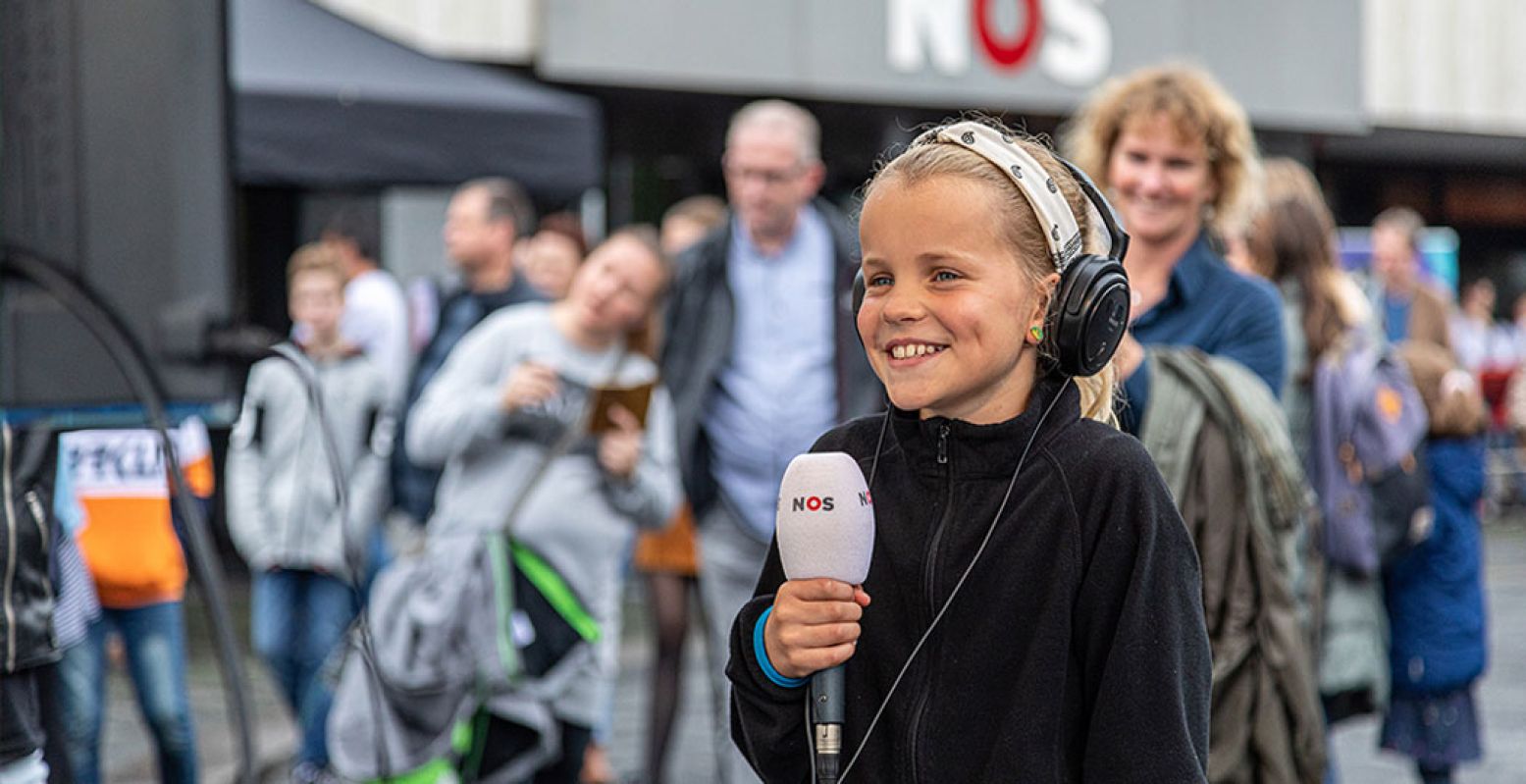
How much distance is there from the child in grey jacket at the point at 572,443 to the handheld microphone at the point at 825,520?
353cm

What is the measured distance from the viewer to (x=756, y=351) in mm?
6121

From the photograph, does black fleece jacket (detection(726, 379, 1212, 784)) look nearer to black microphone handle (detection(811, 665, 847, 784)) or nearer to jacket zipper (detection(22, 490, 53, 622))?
black microphone handle (detection(811, 665, 847, 784))

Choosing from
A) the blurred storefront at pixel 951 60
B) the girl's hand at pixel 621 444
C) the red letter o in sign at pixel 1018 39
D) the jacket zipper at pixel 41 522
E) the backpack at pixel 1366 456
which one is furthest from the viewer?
the red letter o in sign at pixel 1018 39

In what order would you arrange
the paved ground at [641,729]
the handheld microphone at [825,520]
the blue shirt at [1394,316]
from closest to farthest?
the handheld microphone at [825,520]
the paved ground at [641,729]
the blue shirt at [1394,316]

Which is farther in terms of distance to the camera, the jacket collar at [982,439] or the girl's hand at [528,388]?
the girl's hand at [528,388]

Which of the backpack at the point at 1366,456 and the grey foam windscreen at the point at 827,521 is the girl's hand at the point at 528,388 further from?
the grey foam windscreen at the point at 827,521

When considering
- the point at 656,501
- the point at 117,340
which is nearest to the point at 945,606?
the point at 117,340

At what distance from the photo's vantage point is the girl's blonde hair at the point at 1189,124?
3982 millimetres

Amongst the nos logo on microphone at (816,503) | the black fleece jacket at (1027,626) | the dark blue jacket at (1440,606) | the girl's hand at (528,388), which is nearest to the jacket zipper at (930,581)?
the black fleece jacket at (1027,626)

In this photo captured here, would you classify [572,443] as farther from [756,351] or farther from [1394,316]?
[1394,316]

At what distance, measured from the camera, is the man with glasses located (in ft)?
19.7

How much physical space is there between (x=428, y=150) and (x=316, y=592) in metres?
Answer: 3.17

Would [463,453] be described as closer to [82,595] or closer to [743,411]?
[743,411]

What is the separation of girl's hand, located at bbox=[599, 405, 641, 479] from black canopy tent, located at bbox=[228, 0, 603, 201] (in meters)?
3.73
